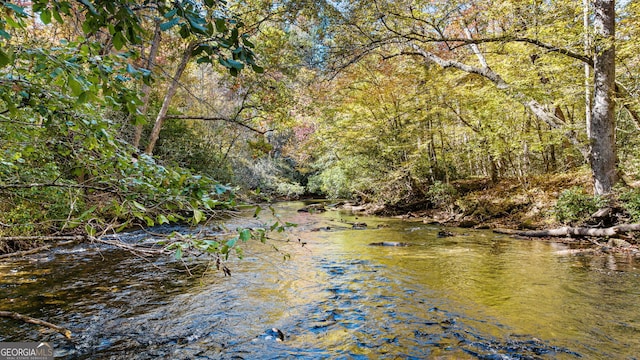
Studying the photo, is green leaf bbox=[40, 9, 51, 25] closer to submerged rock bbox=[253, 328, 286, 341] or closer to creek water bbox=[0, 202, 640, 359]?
creek water bbox=[0, 202, 640, 359]

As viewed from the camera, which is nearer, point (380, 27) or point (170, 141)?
point (380, 27)

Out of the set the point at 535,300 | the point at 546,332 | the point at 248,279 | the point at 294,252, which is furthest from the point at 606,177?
the point at 248,279

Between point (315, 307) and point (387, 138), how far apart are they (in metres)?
13.2

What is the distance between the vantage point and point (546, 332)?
369 centimetres

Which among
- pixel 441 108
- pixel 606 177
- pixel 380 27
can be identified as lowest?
pixel 606 177

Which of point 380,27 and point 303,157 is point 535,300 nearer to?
point 380,27

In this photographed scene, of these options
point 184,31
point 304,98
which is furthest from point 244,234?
point 304,98

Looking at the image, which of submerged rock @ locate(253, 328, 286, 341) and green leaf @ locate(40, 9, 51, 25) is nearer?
green leaf @ locate(40, 9, 51, 25)

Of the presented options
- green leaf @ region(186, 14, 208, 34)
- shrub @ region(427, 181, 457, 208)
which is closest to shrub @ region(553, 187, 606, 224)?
shrub @ region(427, 181, 457, 208)

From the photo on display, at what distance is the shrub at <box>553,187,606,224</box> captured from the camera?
8723mm

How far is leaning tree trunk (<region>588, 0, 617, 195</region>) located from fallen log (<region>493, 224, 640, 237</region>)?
1.14m

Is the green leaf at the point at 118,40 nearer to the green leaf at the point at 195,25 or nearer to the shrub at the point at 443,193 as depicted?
the green leaf at the point at 195,25

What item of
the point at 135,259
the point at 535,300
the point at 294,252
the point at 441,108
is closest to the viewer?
the point at 535,300

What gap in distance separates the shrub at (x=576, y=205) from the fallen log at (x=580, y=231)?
1.49ft
